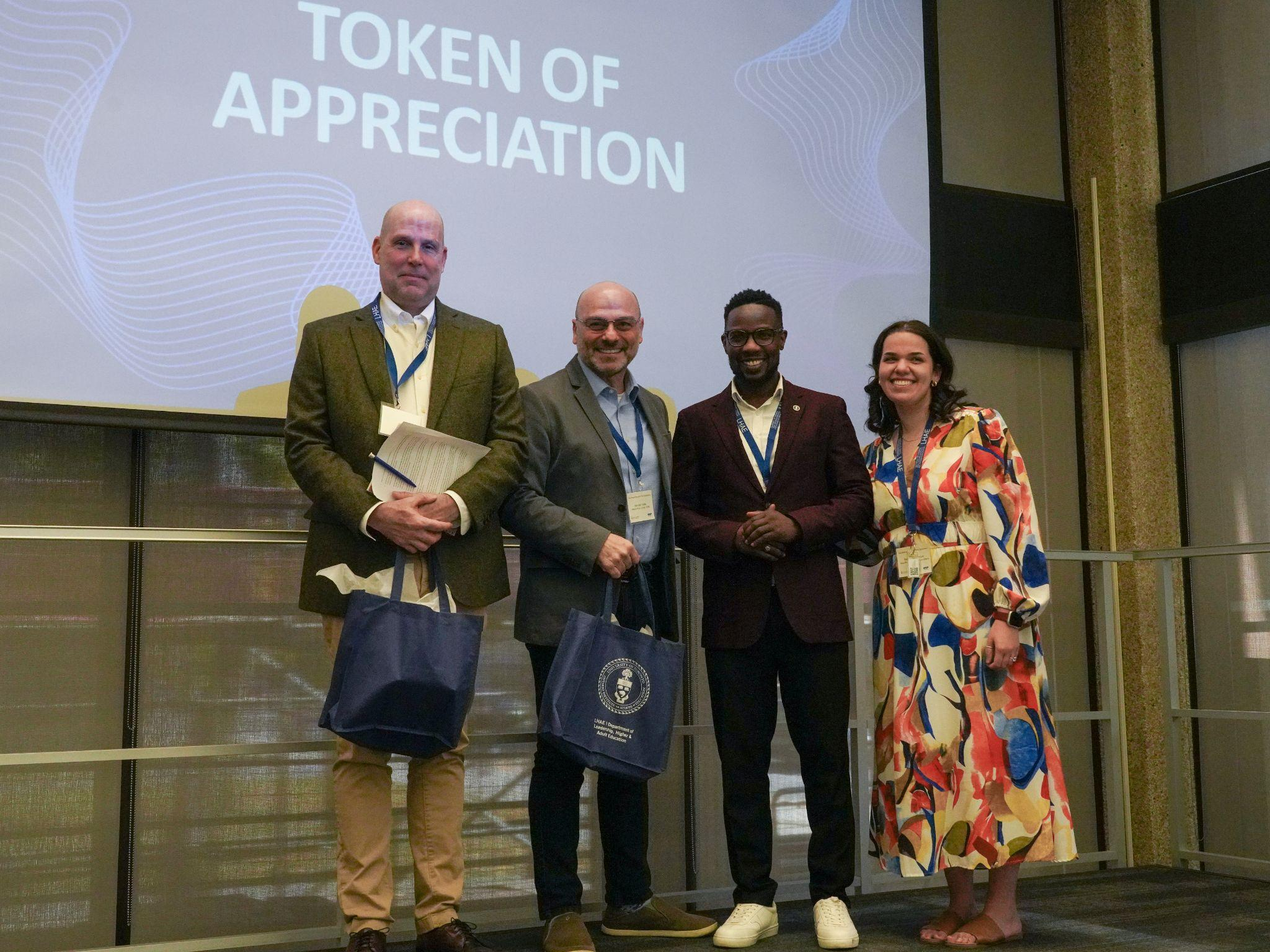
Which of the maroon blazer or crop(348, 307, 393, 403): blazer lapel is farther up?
crop(348, 307, 393, 403): blazer lapel

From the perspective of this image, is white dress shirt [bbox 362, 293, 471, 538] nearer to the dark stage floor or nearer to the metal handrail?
the metal handrail

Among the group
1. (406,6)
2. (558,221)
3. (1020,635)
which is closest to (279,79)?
(406,6)

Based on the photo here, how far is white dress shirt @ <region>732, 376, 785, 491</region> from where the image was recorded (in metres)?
2.74

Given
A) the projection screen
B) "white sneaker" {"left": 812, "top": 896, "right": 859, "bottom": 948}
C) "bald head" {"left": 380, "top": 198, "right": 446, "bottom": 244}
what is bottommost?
"white sneaker" {"left": 812, "top": 896, "right": 859, "bottom": 948}

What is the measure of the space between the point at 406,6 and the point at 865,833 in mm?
2648

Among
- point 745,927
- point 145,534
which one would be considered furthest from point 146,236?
point 745,927

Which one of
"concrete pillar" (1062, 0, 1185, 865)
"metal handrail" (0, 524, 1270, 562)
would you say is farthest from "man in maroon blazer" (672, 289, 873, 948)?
"concrete pillar" (1062, 0, 1185, 865)

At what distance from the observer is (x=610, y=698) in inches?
97.4

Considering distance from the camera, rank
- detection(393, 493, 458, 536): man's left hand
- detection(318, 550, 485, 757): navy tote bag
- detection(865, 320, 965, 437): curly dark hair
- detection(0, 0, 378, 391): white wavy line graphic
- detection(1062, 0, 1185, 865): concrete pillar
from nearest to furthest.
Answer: detection(318, 550, 485, 757): navy tote bag
detection(393, 493, 458, 536): man's left hand
detection(865, 320, 965, 437): curly dark hair
detection(0, 0, 378, 391): white wavy line graphic
detection(1062, 0, 1185, 865): concrete pillar

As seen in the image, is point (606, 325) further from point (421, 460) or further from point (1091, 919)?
point (1091, 919)

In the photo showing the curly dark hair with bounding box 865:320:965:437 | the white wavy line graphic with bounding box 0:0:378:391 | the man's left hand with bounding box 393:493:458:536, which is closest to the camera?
the man's left hand with bounding box 393:493:458:536

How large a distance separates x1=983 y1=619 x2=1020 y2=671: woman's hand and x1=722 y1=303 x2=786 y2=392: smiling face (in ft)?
2.36

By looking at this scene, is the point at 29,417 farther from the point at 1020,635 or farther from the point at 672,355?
the point at 1020,635

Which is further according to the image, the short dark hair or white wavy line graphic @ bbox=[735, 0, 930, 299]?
white wavy line graphic @ bbox=[735, 0, 930, 299]
